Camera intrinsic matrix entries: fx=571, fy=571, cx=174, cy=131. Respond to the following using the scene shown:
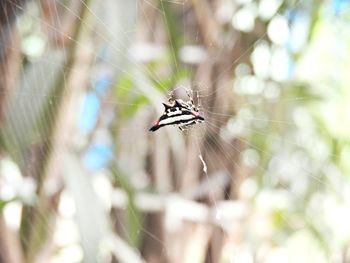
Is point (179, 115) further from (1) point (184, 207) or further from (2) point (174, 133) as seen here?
(1) point (184, 207)

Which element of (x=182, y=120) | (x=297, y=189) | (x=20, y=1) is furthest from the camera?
(x=297, y=189)

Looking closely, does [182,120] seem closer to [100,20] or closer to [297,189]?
[100,20]

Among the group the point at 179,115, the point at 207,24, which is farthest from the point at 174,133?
the point at 207,24

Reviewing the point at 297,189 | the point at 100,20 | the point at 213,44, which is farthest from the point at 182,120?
the point at 297,189

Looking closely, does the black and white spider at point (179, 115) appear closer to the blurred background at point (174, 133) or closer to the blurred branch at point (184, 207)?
the blurred background at point (174, 133)

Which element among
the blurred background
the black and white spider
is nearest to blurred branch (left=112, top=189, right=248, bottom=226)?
the blurred background

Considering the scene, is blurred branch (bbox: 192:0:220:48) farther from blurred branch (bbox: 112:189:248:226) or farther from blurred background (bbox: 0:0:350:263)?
blurred branch (bbox: 112:189:248:226)
